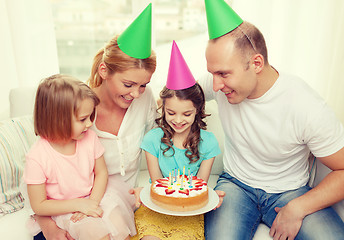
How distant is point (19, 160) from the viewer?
170 centimetres

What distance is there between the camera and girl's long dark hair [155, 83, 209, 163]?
5.32 ft

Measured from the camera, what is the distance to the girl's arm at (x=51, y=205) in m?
1.40

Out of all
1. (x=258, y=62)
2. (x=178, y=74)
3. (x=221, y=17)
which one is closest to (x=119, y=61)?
(x=178, y=74)

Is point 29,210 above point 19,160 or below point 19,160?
below

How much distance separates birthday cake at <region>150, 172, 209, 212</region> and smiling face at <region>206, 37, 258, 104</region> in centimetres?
48

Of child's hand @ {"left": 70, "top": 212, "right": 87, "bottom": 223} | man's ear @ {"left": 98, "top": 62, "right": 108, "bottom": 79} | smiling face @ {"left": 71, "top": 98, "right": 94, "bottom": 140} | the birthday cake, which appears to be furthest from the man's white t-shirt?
child's hand @ {"left": 70, "top": 212, "right": 87, "bottom": 223}

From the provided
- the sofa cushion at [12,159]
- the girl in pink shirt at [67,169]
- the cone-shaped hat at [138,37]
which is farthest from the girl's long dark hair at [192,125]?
the sofa cushion at [12,159]

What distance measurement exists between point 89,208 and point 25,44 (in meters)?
1.69

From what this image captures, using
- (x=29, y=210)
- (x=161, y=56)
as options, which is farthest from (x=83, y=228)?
(x=161, y=56)

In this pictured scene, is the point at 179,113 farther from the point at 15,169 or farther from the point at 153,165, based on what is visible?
the point at 15,169

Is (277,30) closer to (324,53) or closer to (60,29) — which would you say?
(324,53)

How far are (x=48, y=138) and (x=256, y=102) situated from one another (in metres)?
1.02

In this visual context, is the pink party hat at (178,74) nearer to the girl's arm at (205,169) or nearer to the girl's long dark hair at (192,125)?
the girl's long dark hair at (192,125)

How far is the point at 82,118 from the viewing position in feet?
4.66
